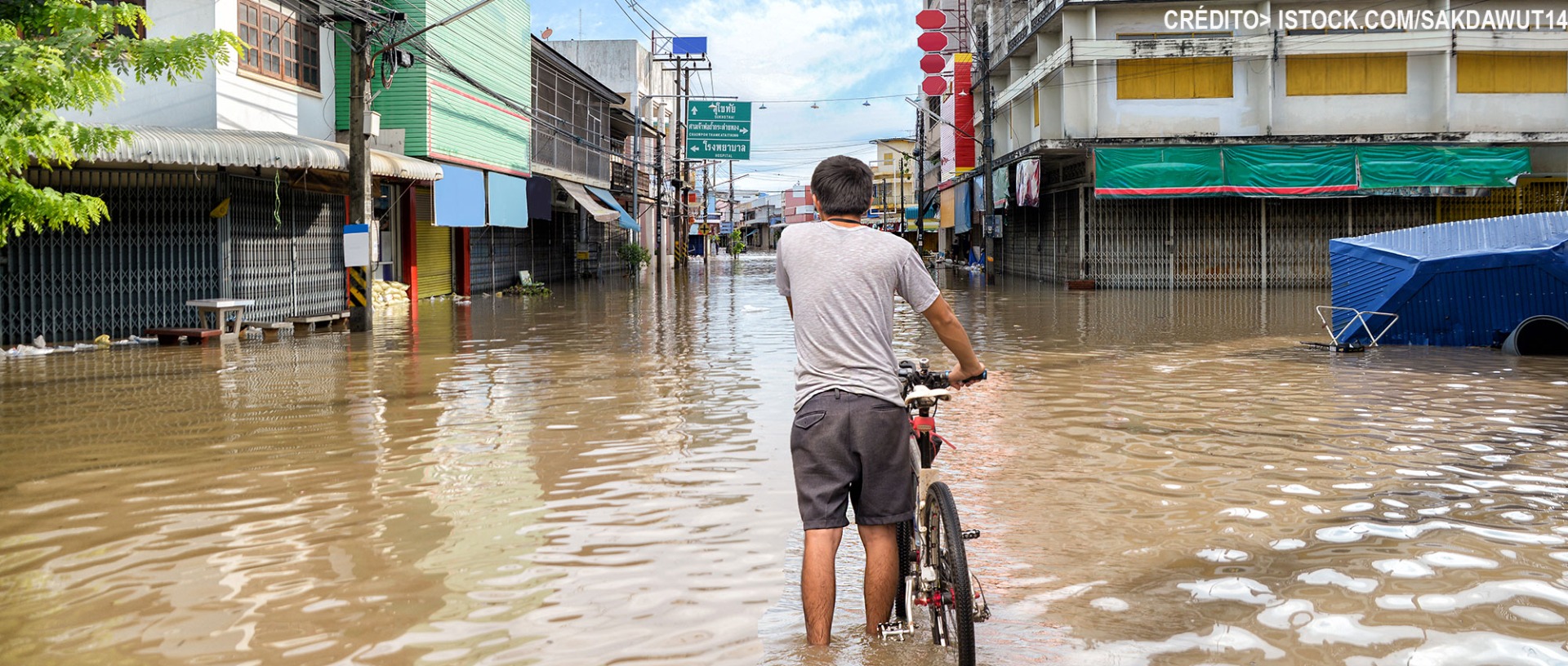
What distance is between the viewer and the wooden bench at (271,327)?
60.6 ft

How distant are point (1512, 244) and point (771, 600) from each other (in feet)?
41.8

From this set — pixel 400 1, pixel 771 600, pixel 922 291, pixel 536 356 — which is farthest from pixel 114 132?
A: pixel 400 1

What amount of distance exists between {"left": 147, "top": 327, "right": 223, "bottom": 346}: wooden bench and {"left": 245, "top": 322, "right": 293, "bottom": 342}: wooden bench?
3.34ft

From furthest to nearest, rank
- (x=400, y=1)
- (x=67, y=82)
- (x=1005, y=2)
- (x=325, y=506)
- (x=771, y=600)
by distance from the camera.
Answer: (x=1005, y=2), (x=400, y=1), (x=67, y=82), (x=325, y=506), (x=771, y=600)

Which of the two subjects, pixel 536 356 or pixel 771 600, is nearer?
pixel 771 600

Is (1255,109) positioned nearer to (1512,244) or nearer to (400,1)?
(1512,244)

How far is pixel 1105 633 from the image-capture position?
4.65 metres

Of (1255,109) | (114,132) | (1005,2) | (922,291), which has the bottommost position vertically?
(922,291)

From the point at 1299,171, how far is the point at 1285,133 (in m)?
1.06

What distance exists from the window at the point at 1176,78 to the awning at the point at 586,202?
15.4 meters

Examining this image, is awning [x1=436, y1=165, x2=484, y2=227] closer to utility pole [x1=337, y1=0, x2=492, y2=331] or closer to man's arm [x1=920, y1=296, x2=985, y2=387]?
utility pole [x1=337, y1=0, x2=492, y2=331]

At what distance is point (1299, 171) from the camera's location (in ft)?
103

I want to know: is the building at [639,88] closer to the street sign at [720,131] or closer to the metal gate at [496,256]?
the street sign at [720,131]

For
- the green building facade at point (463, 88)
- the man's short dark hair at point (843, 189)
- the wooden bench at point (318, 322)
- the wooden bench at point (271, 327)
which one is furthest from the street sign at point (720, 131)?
the man's short dark hair at point (843, 189)
